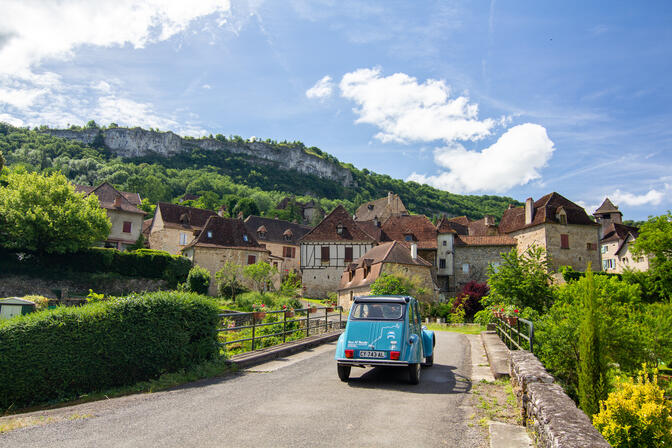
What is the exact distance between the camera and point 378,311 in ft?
31.1

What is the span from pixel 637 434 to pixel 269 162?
506 feet

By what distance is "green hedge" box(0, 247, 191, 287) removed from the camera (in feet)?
110

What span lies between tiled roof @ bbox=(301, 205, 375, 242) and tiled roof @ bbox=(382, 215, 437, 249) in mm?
7675

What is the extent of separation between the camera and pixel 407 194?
474ft

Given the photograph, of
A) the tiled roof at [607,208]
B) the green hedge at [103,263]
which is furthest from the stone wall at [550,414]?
the tiled roof at [607,208]

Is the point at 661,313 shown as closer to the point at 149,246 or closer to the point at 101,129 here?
the point at 149,246

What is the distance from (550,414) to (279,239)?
57.6m

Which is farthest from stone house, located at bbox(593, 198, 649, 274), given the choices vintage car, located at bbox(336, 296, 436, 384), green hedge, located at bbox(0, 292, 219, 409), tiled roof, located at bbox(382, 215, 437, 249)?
green hedge, located at bbox(0, 292, 219, 409)

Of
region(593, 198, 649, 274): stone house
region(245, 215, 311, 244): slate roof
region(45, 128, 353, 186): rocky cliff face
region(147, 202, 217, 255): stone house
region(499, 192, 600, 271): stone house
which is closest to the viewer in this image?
region(499, 192, 600, 271): stone house

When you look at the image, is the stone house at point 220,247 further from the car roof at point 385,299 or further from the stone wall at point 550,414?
the stone wall at point 550,414

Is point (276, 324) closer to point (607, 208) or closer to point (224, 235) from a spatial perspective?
point (224, 235)

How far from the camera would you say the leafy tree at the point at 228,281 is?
124 feet

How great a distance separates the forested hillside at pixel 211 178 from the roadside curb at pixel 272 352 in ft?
252

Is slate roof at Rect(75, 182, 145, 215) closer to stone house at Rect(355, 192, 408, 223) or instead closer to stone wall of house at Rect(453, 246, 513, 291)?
stone wall of house at Rect(453, 246, 513, 291)
